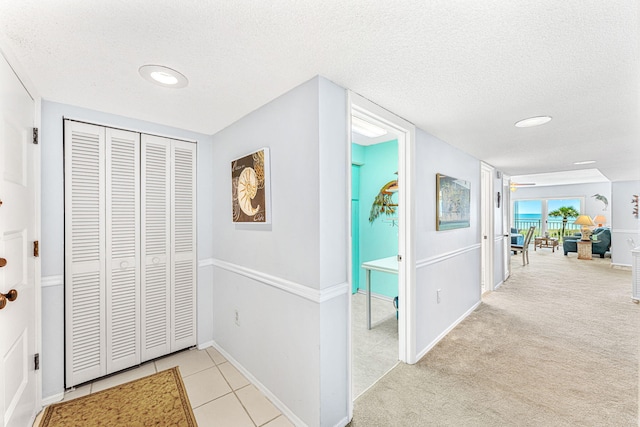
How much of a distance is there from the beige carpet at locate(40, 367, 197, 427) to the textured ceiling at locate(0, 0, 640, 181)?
2153mm

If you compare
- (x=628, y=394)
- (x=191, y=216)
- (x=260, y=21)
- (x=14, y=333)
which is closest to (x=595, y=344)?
(x=628, y=394)

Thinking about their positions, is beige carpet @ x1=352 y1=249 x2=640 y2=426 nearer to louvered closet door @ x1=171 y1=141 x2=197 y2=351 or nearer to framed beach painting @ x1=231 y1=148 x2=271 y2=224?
framed beach painting @ x1=231 y1=148 x2=271 y2=224

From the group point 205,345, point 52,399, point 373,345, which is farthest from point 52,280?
point 373,345

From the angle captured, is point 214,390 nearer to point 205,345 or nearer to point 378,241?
point 205,345

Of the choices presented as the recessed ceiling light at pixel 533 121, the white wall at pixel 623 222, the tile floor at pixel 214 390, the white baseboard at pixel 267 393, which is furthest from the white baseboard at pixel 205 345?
the white wall at pixel 623 222

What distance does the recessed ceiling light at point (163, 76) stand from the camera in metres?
1.48

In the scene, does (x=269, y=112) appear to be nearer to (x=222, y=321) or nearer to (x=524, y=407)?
(x=222, y=321)

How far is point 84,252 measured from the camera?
6.81ft

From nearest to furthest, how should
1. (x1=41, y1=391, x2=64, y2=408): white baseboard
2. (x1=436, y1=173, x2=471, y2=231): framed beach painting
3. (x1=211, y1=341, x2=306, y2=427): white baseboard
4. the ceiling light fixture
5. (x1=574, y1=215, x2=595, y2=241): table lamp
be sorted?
(x1=211, y1=341, x2=306, y2=427): white baseboard
(x1=41, y1=391, x2=64, y2=408): white baseboard
(x1=436, y1=173, x2=471, y2=231): framed beach painting
the ceiling light fixture
(x1=574, y1=215, x2=595, y2=241): table lamp

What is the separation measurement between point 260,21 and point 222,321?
2.44 metres

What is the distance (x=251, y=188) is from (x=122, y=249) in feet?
4.04

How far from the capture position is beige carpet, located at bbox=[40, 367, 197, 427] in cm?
173

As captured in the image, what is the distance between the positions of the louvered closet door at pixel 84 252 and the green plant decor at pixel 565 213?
1307cm

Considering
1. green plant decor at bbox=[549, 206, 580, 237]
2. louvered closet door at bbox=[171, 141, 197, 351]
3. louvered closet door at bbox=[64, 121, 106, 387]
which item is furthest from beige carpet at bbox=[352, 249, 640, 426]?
green plant decor at bbox=[549, 206, 580, 237]
